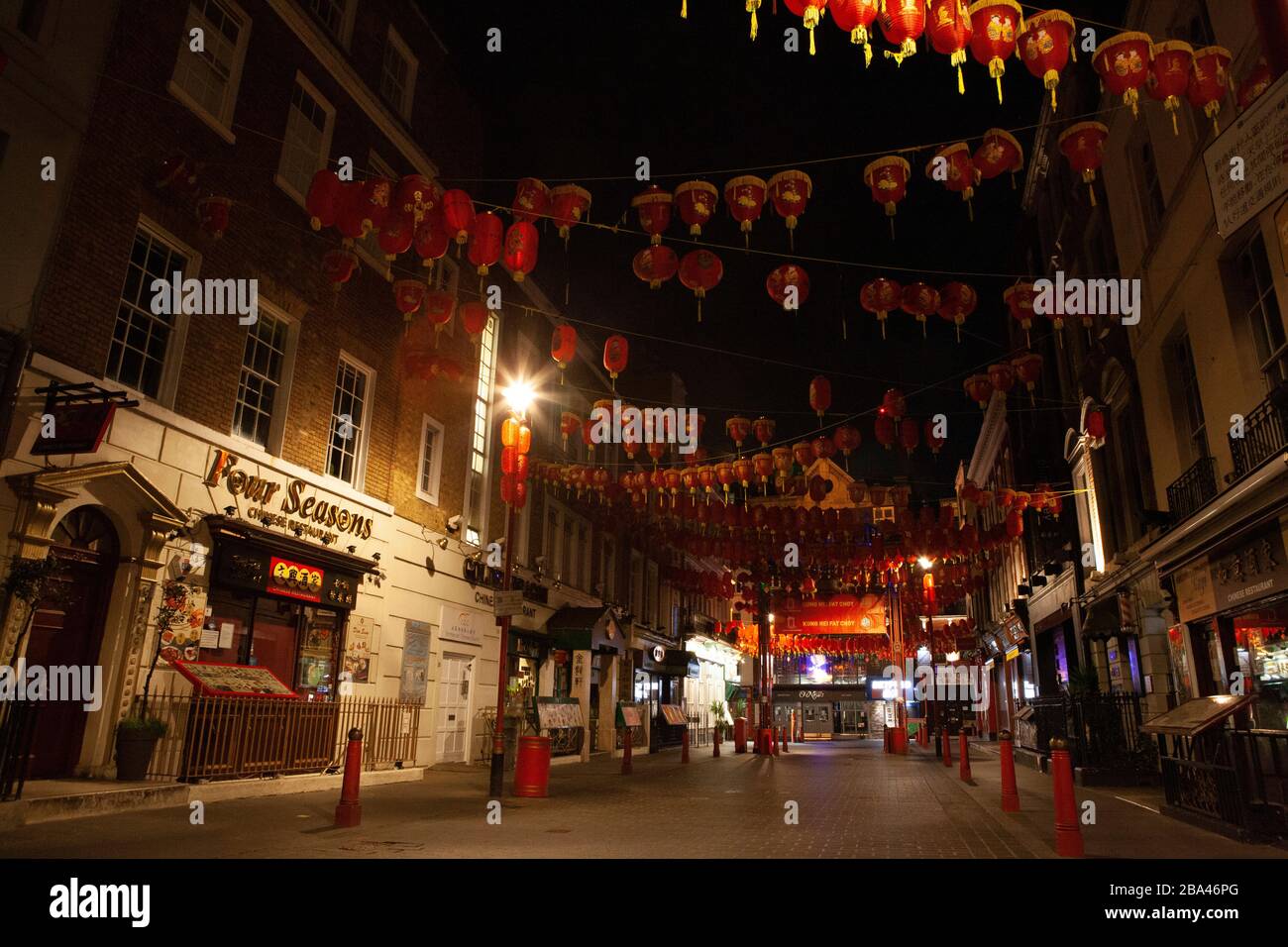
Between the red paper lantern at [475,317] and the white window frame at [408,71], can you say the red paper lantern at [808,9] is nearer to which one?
the red paper lantern at [475,317]

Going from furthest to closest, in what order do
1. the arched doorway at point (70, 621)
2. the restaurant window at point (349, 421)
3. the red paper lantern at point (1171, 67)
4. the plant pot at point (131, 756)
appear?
1. the restaurant window at point (349, 421)
2. the plant pot at point (131, 756)
3. the arched doorway at point (70, 621)
4. the red paper lantern at point (1171, 67)

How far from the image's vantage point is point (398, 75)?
18.7m

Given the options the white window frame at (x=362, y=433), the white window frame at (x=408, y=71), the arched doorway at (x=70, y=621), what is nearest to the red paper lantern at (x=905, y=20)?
the arched doorway at (x=70, y=621)

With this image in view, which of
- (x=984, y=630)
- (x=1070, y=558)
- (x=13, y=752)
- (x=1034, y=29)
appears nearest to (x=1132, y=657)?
(x=1070, y=558)

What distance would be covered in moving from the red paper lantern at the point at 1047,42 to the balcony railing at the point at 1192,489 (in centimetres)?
774

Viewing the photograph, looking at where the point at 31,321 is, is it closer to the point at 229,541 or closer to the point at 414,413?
the point at 229,541

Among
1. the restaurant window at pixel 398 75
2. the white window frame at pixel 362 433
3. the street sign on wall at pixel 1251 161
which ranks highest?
the restaurant window at pixel 398 75

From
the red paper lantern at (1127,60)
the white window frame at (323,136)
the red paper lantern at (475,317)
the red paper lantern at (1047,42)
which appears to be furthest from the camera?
the red paper lantern at (475,317)

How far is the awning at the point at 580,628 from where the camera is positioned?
2423cm

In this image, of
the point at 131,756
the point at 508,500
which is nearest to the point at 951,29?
the point at 508,500

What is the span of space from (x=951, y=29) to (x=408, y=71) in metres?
15.0

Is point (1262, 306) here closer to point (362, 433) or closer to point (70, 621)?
point (362, 433)

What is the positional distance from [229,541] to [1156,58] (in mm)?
14152

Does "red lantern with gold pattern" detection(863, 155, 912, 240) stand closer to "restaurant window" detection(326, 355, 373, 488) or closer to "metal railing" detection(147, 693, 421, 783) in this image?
"restaurant window" detection(326, 355, 373, 488)
